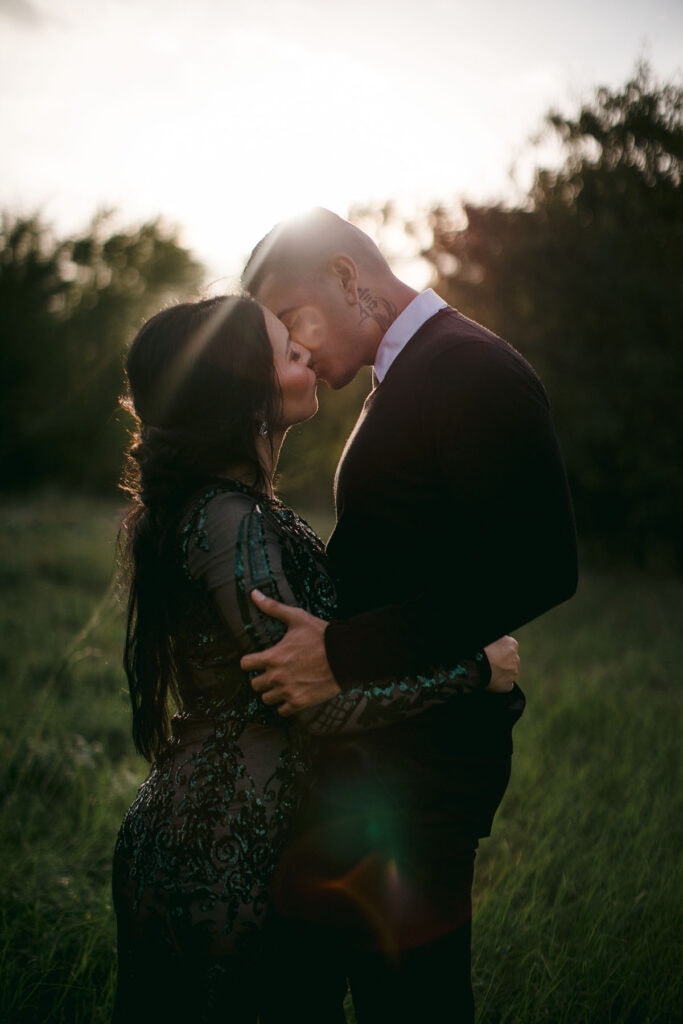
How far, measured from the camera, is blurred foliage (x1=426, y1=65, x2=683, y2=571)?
474 inches

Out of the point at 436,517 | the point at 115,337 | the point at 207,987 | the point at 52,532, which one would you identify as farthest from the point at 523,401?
the point at 115,337

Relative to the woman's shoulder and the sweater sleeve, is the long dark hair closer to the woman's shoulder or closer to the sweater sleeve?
the woman's shoulder

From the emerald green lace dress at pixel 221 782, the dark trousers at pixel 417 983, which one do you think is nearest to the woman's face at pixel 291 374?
the emerald green lace dress at pixel 221 782

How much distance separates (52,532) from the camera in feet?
36.8

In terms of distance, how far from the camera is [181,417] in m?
1.84

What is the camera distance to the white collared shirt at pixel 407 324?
6.73ft

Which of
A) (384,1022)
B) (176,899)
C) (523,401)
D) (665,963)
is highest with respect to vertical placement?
(523,401)

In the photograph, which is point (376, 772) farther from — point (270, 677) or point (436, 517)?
point (436, 517)

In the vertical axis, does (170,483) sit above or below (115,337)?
above

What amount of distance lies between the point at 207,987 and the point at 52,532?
404 inches

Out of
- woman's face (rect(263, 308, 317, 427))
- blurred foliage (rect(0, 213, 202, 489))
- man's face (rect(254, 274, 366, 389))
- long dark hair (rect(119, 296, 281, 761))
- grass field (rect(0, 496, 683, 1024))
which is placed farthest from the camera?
blurred foliage (rect(0, 213, 202, 489))

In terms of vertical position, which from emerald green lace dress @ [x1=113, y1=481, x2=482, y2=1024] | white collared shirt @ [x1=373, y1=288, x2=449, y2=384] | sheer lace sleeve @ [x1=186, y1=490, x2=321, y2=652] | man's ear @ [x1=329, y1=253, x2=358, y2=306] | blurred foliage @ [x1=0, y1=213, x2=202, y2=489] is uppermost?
man's ear @ [x1=329, y1=253, x2=358, y2=306]

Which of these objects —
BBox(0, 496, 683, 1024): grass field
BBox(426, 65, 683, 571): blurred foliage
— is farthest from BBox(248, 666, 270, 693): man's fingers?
BBox(426, 65, 683, 571): blurred foliage

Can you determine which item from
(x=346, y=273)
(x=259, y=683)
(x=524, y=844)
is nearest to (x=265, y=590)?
(x=259, y=683)
